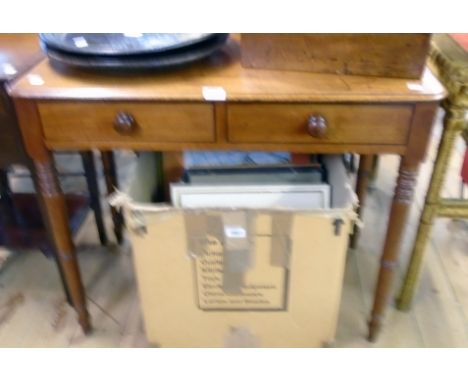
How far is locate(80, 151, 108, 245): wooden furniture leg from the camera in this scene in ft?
4.53

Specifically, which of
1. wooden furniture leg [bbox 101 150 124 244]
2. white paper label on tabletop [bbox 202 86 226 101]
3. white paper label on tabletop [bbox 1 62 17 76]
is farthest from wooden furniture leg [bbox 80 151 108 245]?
white paper label on tabletop [bbox 202 86 226 101]

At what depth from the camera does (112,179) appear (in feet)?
4.79

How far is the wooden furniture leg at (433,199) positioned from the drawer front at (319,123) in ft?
0.65

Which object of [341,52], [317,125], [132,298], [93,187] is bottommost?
[132,298]

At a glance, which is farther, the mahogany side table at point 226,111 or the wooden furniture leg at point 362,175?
the wooden furniture leg at point 362,175

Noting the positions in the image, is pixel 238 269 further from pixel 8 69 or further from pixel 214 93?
pixel 8 69

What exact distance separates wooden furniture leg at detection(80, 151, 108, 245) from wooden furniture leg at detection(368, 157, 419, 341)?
83 centimetres

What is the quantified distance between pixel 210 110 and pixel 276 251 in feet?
1.13

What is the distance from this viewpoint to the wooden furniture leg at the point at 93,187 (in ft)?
4.53

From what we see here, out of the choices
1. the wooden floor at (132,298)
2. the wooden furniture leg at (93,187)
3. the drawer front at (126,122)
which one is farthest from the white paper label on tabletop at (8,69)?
the wooden floor at (132,298)

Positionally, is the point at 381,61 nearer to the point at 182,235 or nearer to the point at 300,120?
the point at 300,120

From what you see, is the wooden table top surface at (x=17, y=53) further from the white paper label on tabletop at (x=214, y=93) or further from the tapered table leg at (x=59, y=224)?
the white paper label on tabletop at (x=214, y=93)

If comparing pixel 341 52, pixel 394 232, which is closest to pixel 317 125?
pixel 341 52

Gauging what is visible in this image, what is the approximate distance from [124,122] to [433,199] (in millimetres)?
757
